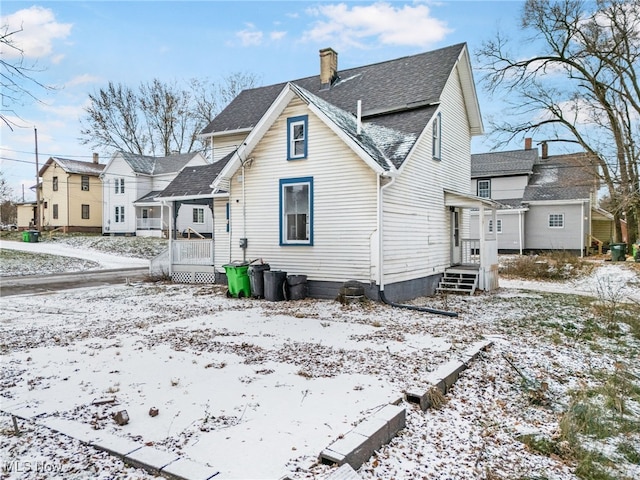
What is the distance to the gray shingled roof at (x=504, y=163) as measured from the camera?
30.0m

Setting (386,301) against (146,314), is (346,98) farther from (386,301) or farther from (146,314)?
(146,314)

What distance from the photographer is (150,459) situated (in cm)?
320

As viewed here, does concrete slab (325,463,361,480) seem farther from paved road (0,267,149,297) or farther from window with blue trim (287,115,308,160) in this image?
paved road (0,267,149,297)

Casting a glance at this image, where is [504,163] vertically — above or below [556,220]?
above

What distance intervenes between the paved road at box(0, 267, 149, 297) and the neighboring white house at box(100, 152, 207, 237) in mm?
17053

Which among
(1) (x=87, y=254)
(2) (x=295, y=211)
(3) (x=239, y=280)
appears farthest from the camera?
(1) (x=87, y=254)

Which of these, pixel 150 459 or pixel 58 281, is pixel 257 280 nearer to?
pixel 150 459

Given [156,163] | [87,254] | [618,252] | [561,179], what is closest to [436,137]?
[618,252]

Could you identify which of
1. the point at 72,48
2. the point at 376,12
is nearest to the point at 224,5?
the point at 376,12

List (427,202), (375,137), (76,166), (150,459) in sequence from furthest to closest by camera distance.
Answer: (76,166)
(427,202)
(375,137)
(150,459)

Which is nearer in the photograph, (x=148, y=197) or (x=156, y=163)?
(x=148, y=197)

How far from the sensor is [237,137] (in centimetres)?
1864

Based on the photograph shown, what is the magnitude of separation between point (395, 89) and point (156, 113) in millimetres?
34945

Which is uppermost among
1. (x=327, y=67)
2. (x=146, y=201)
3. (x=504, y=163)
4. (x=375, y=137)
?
(x=327, y=67)
